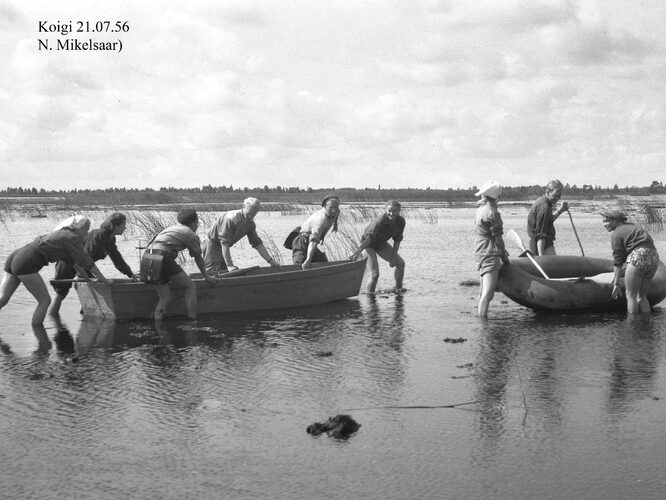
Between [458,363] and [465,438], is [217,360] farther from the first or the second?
[465,438]

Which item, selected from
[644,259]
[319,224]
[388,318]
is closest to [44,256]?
[319,224]

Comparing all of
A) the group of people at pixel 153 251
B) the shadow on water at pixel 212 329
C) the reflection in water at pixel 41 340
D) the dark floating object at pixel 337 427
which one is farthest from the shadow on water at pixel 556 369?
the reflection in water at pixel 41 340

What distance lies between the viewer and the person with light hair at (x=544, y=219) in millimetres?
11500

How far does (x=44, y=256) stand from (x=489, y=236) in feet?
17.3

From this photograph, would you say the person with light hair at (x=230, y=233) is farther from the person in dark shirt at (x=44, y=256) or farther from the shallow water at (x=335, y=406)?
the person in dark shirt at (x=44, y=256)

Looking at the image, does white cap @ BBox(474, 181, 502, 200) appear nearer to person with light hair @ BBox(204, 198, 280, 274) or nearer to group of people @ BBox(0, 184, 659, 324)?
group of people @ BBox(0, 184, 659, 324)

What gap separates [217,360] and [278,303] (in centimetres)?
341

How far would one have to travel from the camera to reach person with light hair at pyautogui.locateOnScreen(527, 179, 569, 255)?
1150cm

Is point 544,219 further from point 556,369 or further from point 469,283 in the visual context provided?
point 556,369

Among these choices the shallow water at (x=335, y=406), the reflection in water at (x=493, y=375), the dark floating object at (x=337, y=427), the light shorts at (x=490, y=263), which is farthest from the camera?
the light shorts at (x=490, y=263)

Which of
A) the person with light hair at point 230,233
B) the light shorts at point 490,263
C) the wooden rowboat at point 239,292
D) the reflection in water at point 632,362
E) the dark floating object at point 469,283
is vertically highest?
the person with light hair at point 230,233

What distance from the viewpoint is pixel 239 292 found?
11.1m

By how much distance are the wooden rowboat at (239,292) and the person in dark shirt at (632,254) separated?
12.4 ft

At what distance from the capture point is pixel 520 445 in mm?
5430
